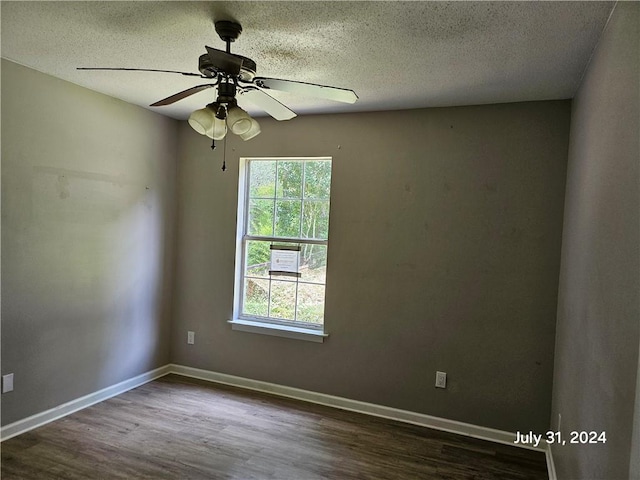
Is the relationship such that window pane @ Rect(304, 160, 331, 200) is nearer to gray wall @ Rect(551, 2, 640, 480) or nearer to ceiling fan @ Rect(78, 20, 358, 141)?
ceiling fan @ Rect(78, 20, 358, 141)

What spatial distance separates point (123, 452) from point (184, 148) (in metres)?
2.57

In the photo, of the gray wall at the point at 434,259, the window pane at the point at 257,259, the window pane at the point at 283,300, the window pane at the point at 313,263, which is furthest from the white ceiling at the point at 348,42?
the window pane at the point at 283,300

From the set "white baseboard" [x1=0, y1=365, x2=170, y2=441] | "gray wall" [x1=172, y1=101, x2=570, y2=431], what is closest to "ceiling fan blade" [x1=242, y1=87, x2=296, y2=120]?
"gray wall" [x1=172, y1=101, x2=570, y2=431]

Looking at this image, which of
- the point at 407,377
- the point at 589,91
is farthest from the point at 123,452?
the point at 589,91

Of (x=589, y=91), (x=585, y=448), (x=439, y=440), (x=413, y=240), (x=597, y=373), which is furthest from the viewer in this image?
(x=413, y=240)

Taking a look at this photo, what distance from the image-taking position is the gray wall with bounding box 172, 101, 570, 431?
2982 mm

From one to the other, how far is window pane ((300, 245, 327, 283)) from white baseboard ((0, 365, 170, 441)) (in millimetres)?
1648

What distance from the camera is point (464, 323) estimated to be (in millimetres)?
3166

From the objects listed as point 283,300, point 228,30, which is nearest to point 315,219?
point 283,300

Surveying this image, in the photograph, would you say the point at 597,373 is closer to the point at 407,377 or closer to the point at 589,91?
the point at 589,91

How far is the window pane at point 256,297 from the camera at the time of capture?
12.8 ft

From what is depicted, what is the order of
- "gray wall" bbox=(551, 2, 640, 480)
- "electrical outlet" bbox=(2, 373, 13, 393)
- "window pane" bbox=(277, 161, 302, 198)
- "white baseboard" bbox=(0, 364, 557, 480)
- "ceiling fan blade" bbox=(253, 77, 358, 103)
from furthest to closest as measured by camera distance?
"window pane" bbox=(277, 161, 302, 198)
"white baseboard" bbox=(0, 364, 557, 480)
"electrical outlet" bbox=(2, 373, 13, 393)
"ceiling fan blade" bbox=(253, 77, 358, 103)
"gray wall" bbox=(551, 2, 640, 480)

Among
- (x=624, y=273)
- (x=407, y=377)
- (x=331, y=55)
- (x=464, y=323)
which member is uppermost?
(x=331, y=55)

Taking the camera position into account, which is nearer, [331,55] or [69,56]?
[331,55]
